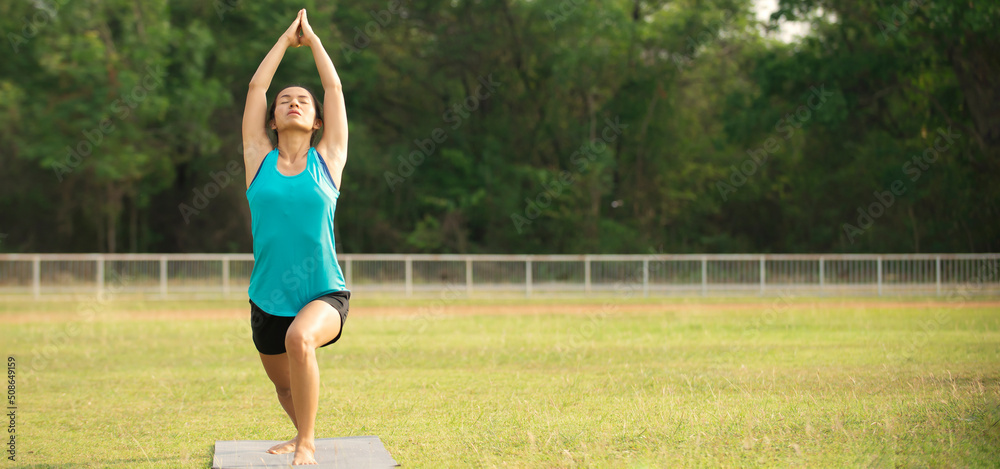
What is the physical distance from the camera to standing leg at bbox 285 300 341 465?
15.4 ft

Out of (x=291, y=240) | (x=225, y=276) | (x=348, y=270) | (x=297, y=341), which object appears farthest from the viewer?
(x=348, y=270)

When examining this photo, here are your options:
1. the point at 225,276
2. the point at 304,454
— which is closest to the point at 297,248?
the point at 304,454

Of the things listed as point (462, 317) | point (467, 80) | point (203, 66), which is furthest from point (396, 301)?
point (467, 80)

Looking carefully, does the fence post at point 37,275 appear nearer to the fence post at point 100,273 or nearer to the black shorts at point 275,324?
the fence post at point 100,273

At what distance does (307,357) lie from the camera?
4.74 meters

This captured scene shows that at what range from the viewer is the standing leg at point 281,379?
206 inches

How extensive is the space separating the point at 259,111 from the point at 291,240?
0.95m

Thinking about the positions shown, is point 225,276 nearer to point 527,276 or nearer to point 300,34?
point 527,276

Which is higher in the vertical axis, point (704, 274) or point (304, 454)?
point (704, 274)

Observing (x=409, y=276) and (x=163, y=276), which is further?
(x=409, y=276)

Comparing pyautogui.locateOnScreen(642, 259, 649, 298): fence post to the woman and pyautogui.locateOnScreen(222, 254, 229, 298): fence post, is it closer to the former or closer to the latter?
pyautogui.locateOnScreen(222, 254, 229, 298): fence post

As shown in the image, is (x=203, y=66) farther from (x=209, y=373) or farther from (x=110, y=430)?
(x=110, y=430)

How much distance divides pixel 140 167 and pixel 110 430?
32179mm

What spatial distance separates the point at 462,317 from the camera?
2048 cm
